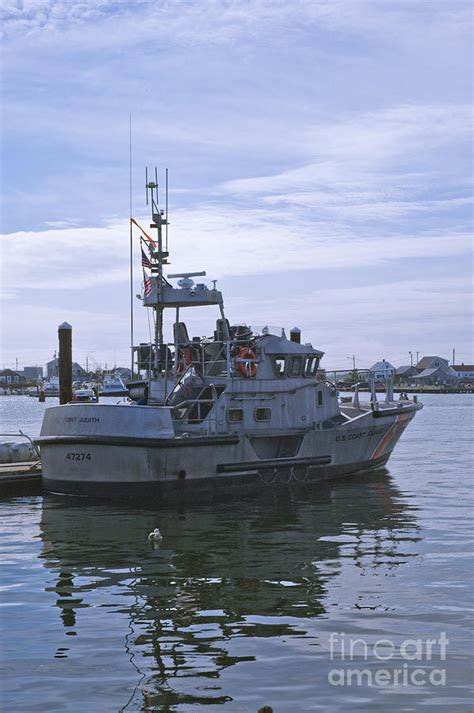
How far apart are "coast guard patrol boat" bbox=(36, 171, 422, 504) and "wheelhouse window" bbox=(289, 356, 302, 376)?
28mm

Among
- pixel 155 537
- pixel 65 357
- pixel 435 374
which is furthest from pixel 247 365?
pixel 435 374

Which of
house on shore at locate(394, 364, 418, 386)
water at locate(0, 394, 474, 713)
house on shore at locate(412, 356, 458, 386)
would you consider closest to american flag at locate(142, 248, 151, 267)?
water at locate(0, 394, 474, 713)

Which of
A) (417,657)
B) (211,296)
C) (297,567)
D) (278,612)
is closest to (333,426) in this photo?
(211,296)

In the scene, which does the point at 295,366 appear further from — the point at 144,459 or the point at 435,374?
the point at 435,374

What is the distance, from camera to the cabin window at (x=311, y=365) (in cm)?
2488

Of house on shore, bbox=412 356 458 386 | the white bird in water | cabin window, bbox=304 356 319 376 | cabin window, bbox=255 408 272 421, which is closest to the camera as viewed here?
the white bird in water

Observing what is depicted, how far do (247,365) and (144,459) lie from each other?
161 inches

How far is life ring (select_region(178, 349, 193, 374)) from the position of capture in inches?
941

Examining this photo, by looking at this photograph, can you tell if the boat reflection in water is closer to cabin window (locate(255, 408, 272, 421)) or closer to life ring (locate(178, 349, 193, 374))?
cabin window (locate(255, 408, 272, 421))

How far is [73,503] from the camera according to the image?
21.3 m

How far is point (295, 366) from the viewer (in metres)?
24.4

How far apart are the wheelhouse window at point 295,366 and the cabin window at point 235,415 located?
7.65 ft

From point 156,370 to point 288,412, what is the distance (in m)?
3.86

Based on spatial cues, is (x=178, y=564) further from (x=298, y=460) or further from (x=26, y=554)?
(x=298, y=460)
